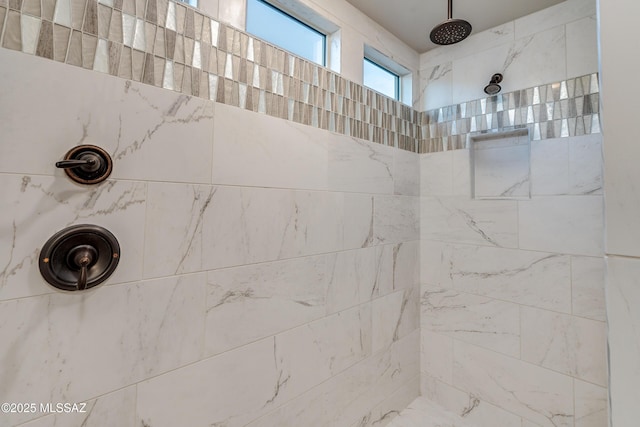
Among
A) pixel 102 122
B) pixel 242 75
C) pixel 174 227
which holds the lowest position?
pixel 174 227

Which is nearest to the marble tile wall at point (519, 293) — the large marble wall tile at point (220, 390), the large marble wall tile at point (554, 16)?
the large marble wall tile at point (554, 16)

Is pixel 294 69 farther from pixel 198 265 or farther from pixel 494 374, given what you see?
pixel 494 374

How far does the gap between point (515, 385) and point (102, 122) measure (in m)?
2.29

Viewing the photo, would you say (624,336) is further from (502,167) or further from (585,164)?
(502,167)

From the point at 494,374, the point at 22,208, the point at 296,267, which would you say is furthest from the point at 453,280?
the point at 22,208

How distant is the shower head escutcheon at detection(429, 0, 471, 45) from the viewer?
1.28 meters

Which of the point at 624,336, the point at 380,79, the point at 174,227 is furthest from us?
the point at 380,79

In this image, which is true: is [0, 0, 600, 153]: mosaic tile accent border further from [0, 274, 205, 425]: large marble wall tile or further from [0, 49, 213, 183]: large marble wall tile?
[0, 274, 205, 425]: large marble wall tile

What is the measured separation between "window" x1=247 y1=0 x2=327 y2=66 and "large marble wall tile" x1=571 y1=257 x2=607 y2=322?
1704mm

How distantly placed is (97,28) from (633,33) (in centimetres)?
116

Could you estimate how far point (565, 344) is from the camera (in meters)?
1.48

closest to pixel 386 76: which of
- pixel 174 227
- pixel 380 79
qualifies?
pixel 380 79

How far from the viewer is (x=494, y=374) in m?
1.71

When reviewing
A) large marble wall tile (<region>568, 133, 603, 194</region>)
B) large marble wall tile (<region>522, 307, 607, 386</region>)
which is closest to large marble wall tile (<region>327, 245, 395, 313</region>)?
large marble wall tile (<region>522, 307, 607, 386</region>)
